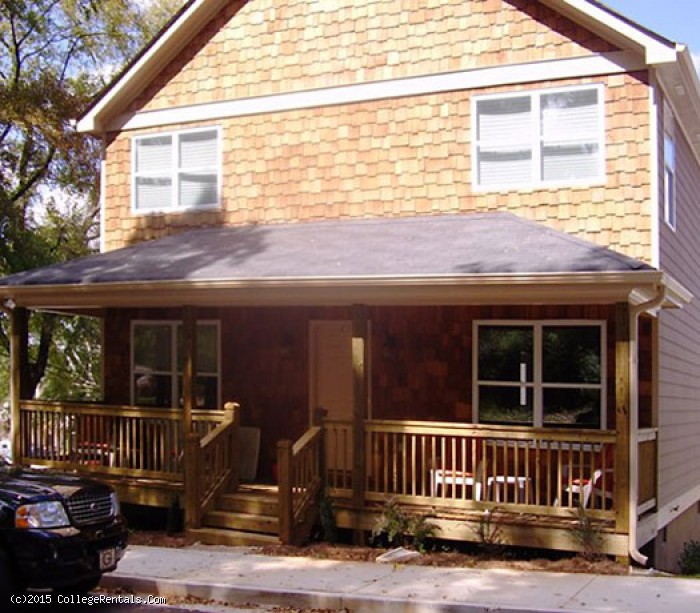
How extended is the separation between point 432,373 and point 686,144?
19.9 feet

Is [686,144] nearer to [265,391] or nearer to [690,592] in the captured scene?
[265,391]

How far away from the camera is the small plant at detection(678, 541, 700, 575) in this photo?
49.7ft

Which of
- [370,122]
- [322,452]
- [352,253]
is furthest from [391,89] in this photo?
[322,452]

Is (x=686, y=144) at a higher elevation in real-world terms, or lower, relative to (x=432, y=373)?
higher

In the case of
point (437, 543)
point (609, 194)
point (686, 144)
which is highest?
point (686, 144)

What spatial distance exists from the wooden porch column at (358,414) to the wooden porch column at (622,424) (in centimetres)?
306

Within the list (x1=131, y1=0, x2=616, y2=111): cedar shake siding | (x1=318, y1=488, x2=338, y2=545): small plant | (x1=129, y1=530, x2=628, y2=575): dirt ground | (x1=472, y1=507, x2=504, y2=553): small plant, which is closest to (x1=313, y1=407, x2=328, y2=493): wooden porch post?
(x1=318, y1=488, x2=338, y2=545): small plant

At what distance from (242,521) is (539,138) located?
6436mm

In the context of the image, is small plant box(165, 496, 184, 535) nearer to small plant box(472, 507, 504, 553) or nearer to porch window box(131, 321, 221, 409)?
porch window box(131, 321, 221, 409)

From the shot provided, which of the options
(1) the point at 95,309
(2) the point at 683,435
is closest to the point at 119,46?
(1) the point at 95,309

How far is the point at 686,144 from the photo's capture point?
640 inches

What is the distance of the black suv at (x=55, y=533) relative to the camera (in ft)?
26.4

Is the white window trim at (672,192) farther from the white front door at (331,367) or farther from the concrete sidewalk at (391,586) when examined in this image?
the concrete sidewalk at (391,586)

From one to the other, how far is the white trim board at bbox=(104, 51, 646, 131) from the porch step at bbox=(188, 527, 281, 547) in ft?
21.7
